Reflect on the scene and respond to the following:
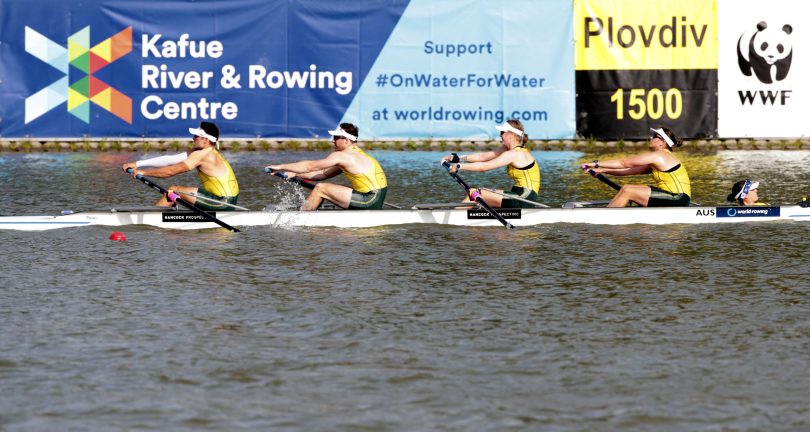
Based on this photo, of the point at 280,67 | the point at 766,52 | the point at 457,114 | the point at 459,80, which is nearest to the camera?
the point at 766,52

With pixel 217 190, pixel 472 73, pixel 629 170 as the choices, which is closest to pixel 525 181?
pixel 629 170

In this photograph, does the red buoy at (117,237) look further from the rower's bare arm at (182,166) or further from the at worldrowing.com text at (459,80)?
the at worldrowing.com text at (459,80)

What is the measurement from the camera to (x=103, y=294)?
13945 millimetres

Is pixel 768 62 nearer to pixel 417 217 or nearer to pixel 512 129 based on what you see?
pixel 512 129

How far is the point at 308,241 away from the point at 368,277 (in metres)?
2.95

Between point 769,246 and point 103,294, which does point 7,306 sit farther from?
point 769,246

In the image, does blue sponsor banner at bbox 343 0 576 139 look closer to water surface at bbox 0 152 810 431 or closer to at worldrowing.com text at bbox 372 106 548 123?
at worldrowing.com text at bbox 372 106 548 123

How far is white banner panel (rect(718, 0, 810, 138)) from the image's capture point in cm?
3147

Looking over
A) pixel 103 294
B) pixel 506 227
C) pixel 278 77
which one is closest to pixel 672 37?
pixel 278 77

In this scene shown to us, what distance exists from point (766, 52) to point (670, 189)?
12.7 m

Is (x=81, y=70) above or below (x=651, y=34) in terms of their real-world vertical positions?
below

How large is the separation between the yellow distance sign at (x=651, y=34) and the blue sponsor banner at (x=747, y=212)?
12.3 meters

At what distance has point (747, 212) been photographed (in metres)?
19.6

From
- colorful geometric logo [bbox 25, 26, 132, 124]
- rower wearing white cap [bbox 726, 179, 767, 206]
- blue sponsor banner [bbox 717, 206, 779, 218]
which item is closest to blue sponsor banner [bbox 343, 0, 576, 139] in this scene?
colorful geometric logo [bbox 25, 26, 132, 124]
